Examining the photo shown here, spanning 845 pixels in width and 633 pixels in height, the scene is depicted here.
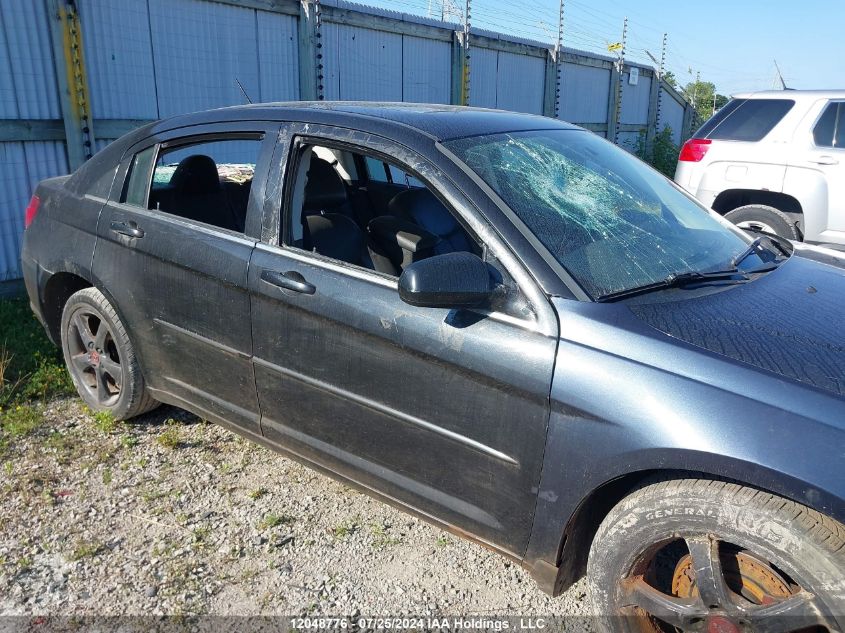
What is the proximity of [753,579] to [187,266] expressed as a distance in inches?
97.7

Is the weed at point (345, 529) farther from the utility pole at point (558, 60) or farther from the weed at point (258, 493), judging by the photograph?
the utility pole at point (558, 60)

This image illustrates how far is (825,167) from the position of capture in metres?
6.41

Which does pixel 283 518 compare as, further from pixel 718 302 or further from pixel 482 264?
pixel 718 302

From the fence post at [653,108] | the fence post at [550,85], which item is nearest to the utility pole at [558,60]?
the fence post at [550,85]

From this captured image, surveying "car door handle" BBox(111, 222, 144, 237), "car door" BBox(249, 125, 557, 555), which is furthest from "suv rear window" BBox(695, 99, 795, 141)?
"car door handle" BBox(111, 222, 144, 237)

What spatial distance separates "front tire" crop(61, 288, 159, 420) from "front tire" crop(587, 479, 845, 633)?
8.39 feet

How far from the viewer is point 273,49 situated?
8.34m

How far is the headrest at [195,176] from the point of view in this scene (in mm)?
3664

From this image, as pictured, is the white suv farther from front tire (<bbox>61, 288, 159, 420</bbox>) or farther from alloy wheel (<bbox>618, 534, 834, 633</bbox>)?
front tire (<bbox>61, 288, 159, 420</bbox>)

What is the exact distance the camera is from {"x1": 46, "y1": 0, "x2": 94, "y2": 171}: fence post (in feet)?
20.4

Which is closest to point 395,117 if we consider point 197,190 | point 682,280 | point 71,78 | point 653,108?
point 682,280

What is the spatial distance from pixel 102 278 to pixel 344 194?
4.26 ft

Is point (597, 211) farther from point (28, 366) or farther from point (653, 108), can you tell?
point (653, 108)

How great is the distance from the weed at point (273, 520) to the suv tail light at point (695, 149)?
5.85 meters
